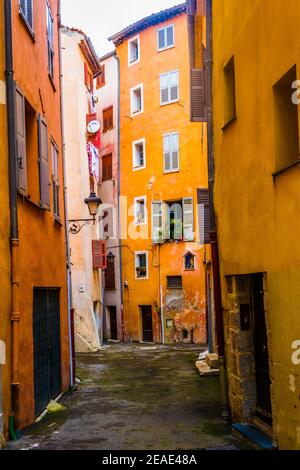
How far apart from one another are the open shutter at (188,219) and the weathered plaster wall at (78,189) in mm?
5573

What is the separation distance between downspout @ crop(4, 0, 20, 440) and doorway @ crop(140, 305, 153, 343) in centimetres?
2276

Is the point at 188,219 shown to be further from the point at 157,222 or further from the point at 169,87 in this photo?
the point at 169,87

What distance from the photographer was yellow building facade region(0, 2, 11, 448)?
8.08 metres

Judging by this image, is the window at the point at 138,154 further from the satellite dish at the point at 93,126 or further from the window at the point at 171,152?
the satellite dish at the point at 93,126

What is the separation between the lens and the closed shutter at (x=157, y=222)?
30328 millimetres

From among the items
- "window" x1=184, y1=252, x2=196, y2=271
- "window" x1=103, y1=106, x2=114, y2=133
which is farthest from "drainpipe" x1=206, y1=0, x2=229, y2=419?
"window" x1=103, y1=106, x2=114, y2=133

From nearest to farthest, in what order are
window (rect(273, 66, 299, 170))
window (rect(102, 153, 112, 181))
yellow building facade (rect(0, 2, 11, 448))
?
window (rect(273, 66, 299, 170))
yellow building facade (rect(0, 2, 11, 448))
window (rect(102, 153, 112, 181))

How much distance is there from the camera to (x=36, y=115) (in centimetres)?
1095

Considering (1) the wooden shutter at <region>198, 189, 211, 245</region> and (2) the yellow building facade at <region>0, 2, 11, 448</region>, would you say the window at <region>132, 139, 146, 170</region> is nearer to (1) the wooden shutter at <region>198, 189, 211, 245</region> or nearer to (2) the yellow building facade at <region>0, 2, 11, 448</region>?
(1) the wooden shutter at <region>198, 189, 211, 245</region>

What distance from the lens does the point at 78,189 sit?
24.9m

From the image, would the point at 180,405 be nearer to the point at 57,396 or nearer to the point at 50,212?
the point at 57,396

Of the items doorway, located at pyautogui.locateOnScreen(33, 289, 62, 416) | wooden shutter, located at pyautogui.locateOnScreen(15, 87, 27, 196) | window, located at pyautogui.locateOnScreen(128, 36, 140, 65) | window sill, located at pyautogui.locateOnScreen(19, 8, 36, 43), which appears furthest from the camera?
window, located at pyautogui.locateOnScreen(128, 36, 140, 65)

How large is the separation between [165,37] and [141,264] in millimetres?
12201
